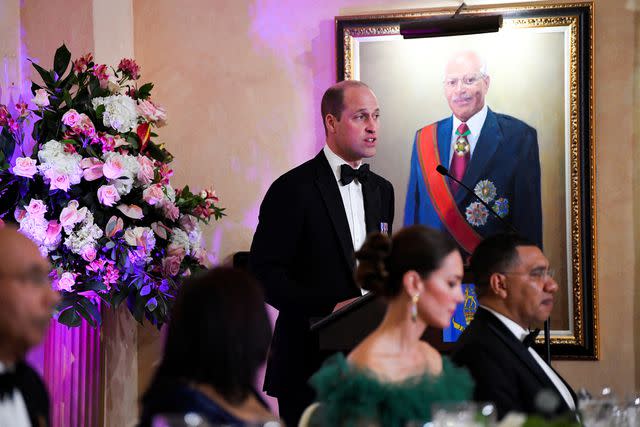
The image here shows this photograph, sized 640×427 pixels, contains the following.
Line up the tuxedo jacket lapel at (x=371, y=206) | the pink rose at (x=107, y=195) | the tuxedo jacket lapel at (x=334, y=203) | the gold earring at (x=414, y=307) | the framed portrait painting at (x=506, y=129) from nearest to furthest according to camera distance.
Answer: the gold earring at (x=414, y=307)
the tuxedo jacket lapel at (x=334, y=203)
the pink rose at (x=107, y=195)
the tuxedo jacket lapel at (x=371, y=206)
the framed portrait painting at (x=506, y=129)

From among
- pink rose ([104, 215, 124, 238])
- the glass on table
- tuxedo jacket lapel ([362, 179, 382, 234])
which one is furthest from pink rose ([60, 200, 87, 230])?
the glass on table

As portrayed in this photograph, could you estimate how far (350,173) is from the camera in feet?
15.1

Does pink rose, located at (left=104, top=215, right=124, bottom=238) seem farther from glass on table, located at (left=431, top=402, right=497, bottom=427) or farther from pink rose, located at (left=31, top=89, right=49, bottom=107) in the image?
glass on table, located at (left=431, top=402, right=497, bottom=427)

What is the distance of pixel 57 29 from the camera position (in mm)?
5277

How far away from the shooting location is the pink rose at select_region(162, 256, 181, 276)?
16.0 feet

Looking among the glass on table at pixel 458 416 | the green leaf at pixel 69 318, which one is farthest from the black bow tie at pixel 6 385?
the green leaf at pixel 69 318

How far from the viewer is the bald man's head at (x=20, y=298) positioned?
2268mm

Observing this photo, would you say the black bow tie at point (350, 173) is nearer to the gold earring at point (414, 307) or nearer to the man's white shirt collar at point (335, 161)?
the man's white shirt collar at point (335, 161)

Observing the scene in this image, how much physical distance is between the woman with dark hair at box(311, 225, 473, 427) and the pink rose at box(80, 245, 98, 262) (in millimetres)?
2071

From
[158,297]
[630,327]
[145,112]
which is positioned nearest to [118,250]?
[158,297]

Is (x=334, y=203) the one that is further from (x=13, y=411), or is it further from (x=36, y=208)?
(x=13, y=411)

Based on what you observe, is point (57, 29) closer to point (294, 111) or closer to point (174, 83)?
point (174, 83)

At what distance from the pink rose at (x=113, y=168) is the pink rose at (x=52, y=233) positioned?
337 mm

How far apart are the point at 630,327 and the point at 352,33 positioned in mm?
2355
